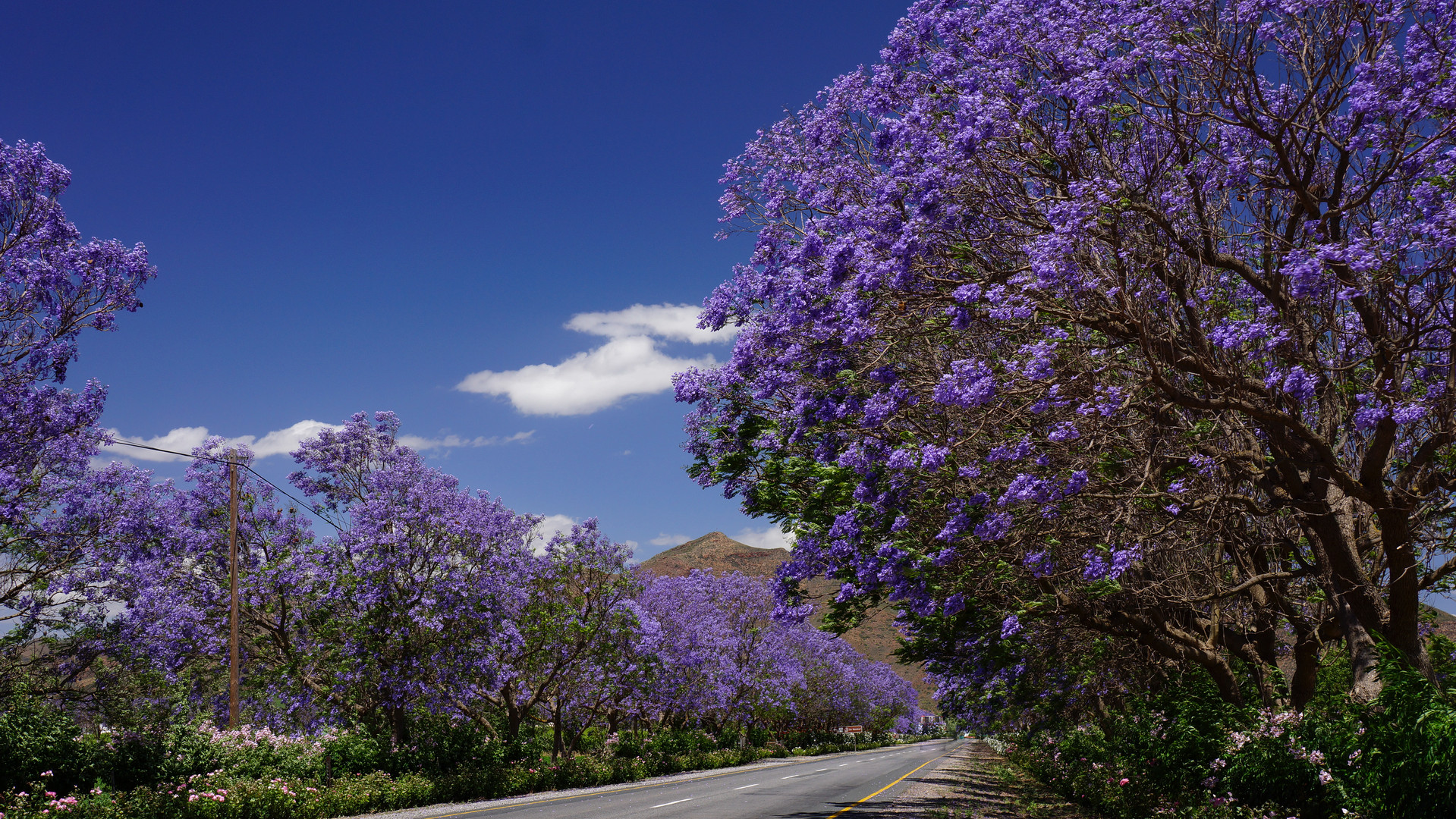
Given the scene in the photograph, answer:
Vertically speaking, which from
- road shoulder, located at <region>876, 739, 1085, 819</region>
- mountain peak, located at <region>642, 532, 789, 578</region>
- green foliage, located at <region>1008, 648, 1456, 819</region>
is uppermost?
mountain peak, located at <region>642, 532, 789, 578</region>

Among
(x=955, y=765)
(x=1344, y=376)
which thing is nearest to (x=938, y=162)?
(x=1344, y=376)

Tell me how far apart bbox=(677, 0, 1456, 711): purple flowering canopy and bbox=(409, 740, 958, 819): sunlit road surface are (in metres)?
6.38

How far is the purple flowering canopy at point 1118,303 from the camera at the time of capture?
7543mm

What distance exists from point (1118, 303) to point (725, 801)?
14.4 m

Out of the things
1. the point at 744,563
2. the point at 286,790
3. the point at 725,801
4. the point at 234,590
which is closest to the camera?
the point at 286,790

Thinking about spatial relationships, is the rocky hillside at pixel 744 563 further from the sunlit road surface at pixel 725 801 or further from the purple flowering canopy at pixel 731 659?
the sunlit road surface at pixel 725 801

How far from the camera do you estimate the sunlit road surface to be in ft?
51.2

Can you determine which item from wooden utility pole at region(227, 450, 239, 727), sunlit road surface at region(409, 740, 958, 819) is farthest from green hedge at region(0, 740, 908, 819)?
wooden utility pole at region(227, 450, 239, 727)

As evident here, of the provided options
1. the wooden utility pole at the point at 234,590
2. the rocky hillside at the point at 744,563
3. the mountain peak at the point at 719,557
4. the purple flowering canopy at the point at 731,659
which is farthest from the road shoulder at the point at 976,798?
the mountain peak at the point at 719,557

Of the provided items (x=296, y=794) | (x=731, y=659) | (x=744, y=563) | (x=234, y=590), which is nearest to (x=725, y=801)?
(x=296, y=794)

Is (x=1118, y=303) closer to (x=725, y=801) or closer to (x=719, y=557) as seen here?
(x=725, y=801)

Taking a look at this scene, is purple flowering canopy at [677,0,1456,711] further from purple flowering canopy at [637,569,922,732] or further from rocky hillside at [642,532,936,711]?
rocky hillside at [642,532,936,711]

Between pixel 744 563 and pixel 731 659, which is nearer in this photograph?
pixel 731 659

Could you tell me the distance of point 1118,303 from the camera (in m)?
8.10
